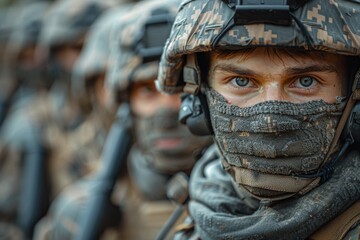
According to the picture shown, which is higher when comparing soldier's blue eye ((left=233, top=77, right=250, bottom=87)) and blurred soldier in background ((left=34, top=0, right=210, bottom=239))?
soldier's blue eye ((left=233, top=77, right=250, bottom=87))

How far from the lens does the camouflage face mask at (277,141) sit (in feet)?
9.18

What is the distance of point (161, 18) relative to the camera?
14.3 feet

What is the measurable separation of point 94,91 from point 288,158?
374 centimetres

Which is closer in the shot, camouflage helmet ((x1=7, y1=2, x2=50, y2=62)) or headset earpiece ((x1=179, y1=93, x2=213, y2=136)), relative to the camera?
headset earpiece ((x1=179, y1=93, x2=213, y2=136))

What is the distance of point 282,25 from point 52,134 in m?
5.52

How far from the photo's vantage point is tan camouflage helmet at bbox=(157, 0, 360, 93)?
272 cm

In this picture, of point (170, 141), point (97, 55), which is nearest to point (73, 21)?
point (97, 55)

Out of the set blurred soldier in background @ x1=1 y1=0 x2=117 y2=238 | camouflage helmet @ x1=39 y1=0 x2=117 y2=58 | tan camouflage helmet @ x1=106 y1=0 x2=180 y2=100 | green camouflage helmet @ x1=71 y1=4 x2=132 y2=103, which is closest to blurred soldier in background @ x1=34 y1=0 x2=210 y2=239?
tan camouflage helmet @ x1=106 y1=0 x2=180 y2=100

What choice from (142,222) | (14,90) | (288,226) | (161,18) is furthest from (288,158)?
(14,90)

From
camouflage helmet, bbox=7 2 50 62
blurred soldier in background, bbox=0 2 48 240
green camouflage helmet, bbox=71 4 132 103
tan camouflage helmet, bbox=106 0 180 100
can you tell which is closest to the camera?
tan camouflage helmet, bbox=106 0 180 100

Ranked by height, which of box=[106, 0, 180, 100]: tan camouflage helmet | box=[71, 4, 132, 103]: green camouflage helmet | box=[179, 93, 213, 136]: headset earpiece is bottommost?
box=[71, 4, 132, 103]: green camouflage helmet

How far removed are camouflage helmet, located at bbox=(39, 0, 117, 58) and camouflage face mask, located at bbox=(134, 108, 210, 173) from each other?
3.12m

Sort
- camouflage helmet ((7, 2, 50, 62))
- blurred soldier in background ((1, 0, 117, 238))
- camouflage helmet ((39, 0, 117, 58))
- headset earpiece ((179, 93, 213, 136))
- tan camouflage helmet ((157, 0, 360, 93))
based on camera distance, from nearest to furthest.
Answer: tan camouflage helmet ((157, 0, 360, 93)) < headset earpiece ((179, 93, 213, 136)) < blurred soldier in background ((1, 0, 117, 238)) < camouflage helmet ((39, 0, 117, 58)) < camouflage helmet ((7, 2, 50, 62))

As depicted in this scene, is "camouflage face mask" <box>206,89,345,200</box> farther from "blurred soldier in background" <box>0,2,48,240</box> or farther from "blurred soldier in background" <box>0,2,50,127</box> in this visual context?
"blurred soldier in background" <box>0,2,50,127</box>
